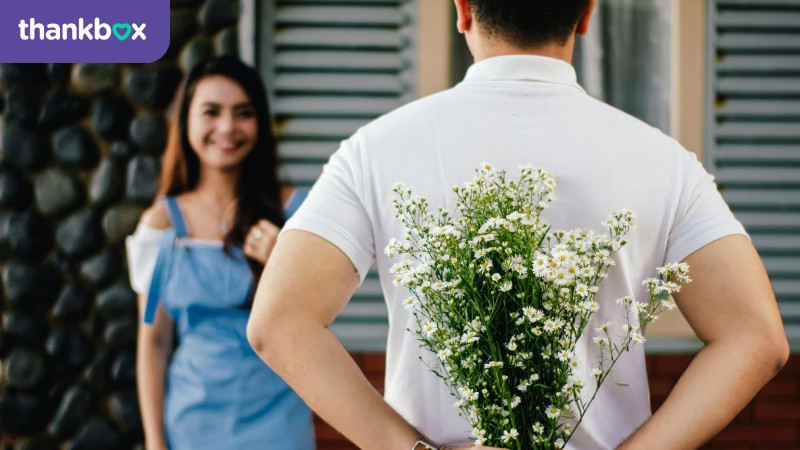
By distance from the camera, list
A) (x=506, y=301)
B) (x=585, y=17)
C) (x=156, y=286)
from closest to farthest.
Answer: (x=506, y=301) → (x=585, y=17) → (x=156, y=286)

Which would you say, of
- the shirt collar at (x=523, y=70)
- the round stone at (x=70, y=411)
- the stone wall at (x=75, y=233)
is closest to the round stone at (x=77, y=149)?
the stone wall at (x=75, y=233)

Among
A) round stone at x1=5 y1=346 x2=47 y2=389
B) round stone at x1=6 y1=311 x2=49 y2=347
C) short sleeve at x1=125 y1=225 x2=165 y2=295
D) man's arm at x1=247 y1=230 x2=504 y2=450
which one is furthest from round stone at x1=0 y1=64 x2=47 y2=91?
man's arm at x1=247 y1=230 x2=504 y2=450

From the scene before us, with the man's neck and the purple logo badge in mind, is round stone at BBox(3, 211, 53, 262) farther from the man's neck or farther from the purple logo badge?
the man's neck

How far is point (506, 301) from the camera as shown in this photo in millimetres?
1293

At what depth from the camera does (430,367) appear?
4.80ft

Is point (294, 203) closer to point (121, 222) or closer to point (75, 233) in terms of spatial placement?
point (121, 222)

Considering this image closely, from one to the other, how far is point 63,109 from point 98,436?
152 centimetres

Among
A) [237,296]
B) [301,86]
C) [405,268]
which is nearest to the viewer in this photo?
[405,268]

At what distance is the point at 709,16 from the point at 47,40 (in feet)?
9.99

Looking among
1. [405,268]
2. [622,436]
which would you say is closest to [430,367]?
[405,268]

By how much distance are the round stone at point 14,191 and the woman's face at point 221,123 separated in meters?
1.41

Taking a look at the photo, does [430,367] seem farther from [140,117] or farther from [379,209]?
[140,117]

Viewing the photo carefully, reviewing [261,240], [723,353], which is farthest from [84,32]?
[723,353]

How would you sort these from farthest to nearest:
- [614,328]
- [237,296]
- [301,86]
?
[301,86] → [237,296] → [614,328]
